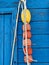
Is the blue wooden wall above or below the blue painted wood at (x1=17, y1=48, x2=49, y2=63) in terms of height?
above

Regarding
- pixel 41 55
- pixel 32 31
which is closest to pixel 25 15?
pixel 32 31

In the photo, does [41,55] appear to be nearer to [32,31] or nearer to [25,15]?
[32,31]

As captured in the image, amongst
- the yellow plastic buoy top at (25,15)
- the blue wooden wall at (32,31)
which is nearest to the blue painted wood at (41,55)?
the blue wooden wall at (32,31)

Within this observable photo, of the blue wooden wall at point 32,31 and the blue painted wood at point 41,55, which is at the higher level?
the blue wooden wall at point 32,31

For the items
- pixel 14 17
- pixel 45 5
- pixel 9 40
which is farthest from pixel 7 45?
pixel 45 5

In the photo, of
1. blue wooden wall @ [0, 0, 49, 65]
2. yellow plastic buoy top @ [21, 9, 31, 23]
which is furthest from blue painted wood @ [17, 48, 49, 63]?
yellow plastic buoy top @ [21, 9, 31, 23]

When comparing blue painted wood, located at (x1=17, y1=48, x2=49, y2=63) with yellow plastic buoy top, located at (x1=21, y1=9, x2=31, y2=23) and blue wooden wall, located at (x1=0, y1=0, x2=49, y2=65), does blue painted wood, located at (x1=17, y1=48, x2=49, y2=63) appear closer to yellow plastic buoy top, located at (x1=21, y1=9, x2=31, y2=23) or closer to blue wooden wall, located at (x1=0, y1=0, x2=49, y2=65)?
blue wooden wall, located at (x1=0, y1=0, x2=49, y2=65)

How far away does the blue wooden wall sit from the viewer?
2.43 metres

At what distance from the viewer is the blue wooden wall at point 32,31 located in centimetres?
243

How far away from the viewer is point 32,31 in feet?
7.98

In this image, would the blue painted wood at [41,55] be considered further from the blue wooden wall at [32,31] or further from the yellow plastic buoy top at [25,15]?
the yellow plastic buoy top at [25,15]

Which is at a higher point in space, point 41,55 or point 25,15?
point 25,15

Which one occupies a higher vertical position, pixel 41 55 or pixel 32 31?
pixel 32 31

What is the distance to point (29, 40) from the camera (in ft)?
7.79
